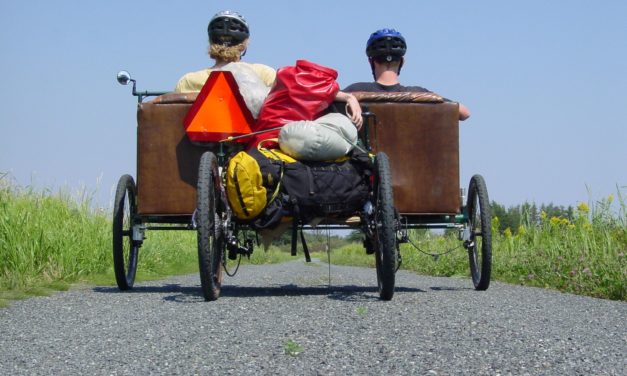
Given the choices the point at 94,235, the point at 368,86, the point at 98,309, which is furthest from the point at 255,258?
the point at 98,309

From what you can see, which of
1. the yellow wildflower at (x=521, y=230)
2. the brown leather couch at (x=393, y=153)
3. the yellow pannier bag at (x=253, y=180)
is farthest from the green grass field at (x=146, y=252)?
the yellow pannier bag at (x=253, y=180)

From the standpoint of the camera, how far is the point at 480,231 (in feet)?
24.1

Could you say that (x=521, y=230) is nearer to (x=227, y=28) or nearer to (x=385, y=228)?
(x=227, y=28)

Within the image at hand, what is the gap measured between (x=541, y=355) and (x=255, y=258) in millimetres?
18717

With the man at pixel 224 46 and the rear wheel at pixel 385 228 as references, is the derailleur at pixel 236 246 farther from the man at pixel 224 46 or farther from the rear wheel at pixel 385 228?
the man at pixel 224 46

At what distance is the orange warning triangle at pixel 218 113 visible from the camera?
6.52 meters

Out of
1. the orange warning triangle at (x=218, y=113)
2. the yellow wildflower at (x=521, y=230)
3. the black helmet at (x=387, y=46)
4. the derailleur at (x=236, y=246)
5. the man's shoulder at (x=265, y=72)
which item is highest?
the black helmet at (x=387, y=46)

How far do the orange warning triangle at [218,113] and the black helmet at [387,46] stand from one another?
159 centimetres

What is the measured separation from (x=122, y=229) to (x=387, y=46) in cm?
275

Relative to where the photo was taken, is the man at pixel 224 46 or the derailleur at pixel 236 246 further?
the man at pixel 224 46

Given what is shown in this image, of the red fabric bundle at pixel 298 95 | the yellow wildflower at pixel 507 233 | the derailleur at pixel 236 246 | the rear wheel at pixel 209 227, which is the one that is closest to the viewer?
the rear wheel at pixel 209 227

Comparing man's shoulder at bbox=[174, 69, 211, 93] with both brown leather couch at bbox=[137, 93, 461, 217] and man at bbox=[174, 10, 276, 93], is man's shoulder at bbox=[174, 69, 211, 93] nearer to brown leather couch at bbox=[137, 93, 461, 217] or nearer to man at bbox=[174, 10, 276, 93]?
man at bbox=[174, 10, 276, 93]

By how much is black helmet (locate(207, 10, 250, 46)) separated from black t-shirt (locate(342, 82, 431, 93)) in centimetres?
103

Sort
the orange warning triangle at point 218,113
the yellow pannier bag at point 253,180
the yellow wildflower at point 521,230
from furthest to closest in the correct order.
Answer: the yellow wildflower at point 521,230 → the orange warning triangle at point 218,113 → the yellow pannier bag at point 253,180
